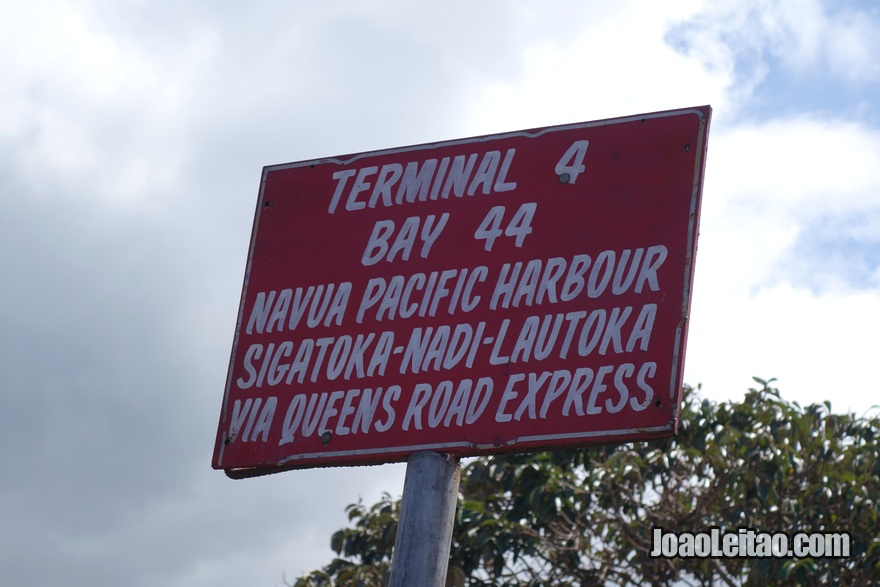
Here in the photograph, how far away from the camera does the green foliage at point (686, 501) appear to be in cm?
1062

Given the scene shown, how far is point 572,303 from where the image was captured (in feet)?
12.8

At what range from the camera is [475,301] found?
404 cm

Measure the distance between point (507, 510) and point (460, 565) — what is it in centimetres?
73

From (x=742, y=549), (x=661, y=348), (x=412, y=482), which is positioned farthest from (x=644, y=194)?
(x=742, y=549)

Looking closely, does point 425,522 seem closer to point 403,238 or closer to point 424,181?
point 403,238

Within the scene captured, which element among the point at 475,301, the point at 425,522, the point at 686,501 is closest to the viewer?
the point at 425,522

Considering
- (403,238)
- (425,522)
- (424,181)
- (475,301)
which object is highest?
(424,181)

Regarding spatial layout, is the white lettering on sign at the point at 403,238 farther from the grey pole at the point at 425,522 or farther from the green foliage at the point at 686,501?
the green foliage at the point at 686,501

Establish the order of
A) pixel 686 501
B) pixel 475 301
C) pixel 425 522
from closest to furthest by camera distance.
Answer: pixel 425 522
pixel 475 301
pixel 686 501

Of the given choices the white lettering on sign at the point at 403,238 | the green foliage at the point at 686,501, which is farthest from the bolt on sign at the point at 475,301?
the green foliage at the point at 686,501

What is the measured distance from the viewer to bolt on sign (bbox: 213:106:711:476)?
3752 millimetres

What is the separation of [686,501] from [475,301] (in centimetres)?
801

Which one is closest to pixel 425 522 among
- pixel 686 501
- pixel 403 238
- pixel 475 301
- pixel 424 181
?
pixel 475 301

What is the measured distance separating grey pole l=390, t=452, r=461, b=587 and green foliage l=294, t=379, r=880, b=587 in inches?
260
